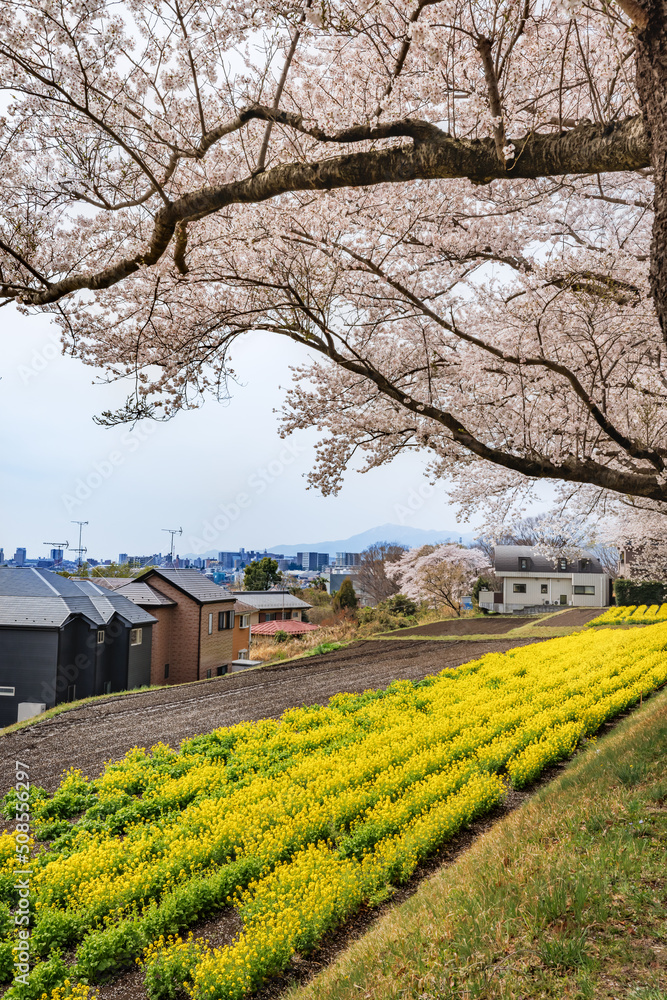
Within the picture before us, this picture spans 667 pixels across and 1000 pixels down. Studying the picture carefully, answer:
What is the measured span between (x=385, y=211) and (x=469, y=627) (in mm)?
19532

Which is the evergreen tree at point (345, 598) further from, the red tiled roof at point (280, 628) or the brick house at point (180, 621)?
the brick house at point (180, 621)

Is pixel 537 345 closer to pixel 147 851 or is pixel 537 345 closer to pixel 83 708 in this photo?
pixel 147 851

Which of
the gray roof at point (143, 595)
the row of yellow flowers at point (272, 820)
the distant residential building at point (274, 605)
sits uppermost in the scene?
the gray roof at point (143, 595)

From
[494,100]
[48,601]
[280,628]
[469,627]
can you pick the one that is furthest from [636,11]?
[280,628]

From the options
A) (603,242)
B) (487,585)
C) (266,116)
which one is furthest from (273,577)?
(266,116)

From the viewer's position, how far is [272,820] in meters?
5.36

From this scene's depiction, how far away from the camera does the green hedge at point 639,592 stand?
3450cm

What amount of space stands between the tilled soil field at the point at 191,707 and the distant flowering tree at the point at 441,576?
16.1m

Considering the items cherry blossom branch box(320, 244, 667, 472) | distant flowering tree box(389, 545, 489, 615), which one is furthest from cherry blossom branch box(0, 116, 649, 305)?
distant flowering tree box(389, 545, 489, 615)

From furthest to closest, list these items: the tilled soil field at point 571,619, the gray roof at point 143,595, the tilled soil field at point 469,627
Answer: the gray roof at point 143,595 < the tilled soil field at point 571,619 < the tilled soil field at point 469,627

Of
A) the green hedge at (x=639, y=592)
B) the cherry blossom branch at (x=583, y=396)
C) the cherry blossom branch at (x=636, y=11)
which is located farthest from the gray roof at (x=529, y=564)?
the cherry blossom branch at (x=636, y=11)

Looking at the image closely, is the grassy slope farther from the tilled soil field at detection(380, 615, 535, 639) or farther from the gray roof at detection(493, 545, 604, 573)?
the gray roof at detection(493, 545, 604, 573)

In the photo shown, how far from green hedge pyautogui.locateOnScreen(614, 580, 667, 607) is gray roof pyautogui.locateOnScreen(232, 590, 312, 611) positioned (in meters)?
22.5

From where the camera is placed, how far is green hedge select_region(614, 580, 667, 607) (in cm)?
3450
